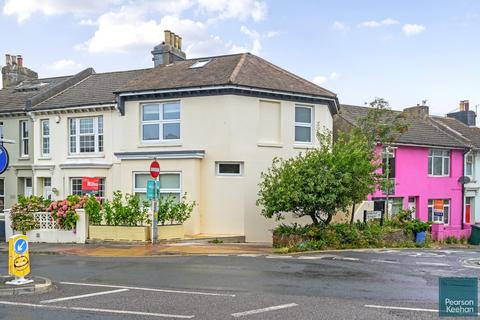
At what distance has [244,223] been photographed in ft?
68.2

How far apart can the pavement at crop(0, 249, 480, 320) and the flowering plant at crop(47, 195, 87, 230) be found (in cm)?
365

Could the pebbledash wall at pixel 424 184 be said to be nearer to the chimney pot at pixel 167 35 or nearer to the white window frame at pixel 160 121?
the white window frame at pixel 160 121

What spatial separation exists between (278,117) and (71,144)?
10.3m

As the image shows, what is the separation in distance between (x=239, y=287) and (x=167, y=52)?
61.1ft

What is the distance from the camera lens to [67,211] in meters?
19.5

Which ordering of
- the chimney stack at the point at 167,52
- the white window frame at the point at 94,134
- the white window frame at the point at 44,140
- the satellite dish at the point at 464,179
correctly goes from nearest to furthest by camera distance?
the white window frame at the point at 94,134, the white window frame at the point at 44,140, the chimney stack at the point at 167,52, the satellite dish at the point at 464,179

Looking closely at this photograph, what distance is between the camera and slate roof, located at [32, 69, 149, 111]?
24.9m

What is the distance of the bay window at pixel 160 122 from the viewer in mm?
22016

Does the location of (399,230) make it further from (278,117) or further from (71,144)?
(71,144)

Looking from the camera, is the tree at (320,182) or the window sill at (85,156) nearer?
the tree at (320,182)

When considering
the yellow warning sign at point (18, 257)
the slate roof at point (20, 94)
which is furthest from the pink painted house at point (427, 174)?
the yellow warning sign at point (18, 257)

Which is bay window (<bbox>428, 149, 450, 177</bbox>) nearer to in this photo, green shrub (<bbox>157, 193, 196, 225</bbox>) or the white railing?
green shrub (<bbox>157, 193, 196, 225</bbox>)

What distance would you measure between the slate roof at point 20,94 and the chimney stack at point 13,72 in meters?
1.47

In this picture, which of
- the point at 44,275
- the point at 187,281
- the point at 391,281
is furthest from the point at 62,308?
the point at 391,281
